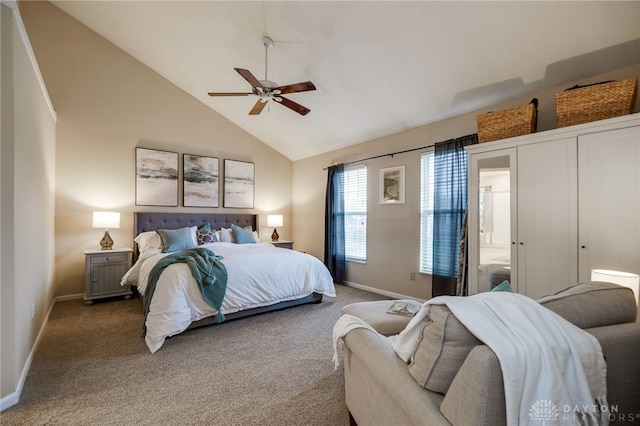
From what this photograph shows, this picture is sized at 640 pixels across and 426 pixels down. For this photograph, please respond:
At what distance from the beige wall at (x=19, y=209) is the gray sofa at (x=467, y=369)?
2365mm

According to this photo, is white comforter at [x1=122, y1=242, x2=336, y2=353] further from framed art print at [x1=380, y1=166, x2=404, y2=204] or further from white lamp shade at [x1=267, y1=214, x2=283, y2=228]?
framed art print at [x1=380, y1=166, x2=404, y2=204]

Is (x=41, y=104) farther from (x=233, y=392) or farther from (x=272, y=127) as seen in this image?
(x=233, y=392)

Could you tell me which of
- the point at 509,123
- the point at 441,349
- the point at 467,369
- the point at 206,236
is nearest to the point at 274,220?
the point at 206,236

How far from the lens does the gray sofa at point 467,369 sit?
823 millimetres

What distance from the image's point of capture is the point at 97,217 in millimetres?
4227

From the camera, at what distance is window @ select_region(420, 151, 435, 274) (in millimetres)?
4086

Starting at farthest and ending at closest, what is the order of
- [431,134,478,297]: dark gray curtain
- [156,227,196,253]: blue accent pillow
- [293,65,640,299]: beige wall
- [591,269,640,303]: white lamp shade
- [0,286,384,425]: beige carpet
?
1. [156,227,196,253]: blue accent pillow
2. [293,65,640,299]: beige wall
3. [431,134,478,297]: dark gray curtain
4. [591,269,640,303]: white lamp shade
5. [0,286,384,425]: beige carpet

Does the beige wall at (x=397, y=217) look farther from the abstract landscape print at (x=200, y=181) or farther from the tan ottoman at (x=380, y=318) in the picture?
the abstract landscape print at (x=200, y=181)

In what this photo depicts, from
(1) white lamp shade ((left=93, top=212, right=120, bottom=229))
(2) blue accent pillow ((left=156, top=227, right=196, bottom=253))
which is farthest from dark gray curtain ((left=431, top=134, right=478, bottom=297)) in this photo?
(1) white lamp shade ((left=93, top=212, right=120, bottom=229))

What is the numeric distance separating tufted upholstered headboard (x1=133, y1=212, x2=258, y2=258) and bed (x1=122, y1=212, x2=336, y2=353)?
2cm

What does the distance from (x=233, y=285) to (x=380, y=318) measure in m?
1.83

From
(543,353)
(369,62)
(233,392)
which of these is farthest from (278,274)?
(543,353)

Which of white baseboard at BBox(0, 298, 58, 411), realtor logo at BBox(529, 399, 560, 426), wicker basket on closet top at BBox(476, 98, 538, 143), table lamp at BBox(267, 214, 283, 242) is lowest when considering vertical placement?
white baseboard at BBox(0, 298, 58, 411)

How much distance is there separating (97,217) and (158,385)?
316 cm
